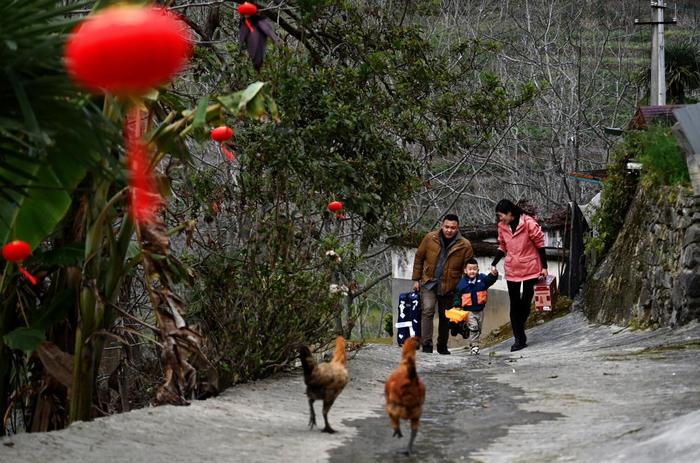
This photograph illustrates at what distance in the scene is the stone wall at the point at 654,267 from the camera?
1267 cm

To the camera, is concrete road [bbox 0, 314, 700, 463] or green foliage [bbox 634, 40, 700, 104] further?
green foliage [bbox 634, 40, 700, 104]

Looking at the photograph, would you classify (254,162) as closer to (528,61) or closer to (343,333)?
(343,333)

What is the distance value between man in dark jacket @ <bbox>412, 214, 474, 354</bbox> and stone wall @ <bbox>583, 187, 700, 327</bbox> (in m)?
2.53

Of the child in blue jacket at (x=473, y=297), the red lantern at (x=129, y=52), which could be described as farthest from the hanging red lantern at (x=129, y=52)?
the child in blue jacket at (x=473, y=297)

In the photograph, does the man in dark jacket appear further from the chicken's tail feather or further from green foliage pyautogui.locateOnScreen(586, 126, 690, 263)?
the chicken's tail feather

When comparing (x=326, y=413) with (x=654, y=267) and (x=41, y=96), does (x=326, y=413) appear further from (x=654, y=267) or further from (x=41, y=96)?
(x=654, y=267)

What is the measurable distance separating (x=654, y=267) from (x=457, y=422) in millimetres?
7289

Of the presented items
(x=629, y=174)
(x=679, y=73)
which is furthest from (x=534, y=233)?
(x=679, y=73)

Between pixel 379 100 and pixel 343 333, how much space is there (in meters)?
2.74

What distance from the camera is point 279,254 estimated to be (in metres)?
10.2

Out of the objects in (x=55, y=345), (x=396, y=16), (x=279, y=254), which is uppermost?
(x=396, y=16)

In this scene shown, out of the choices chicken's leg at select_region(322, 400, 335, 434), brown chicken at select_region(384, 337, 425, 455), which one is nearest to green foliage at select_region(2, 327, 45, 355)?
chicken's leg at select_region(322, 400, 335, 434)

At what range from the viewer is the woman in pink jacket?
1362 centimetres

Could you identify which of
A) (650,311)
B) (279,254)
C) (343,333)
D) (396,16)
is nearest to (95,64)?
(279,254)
